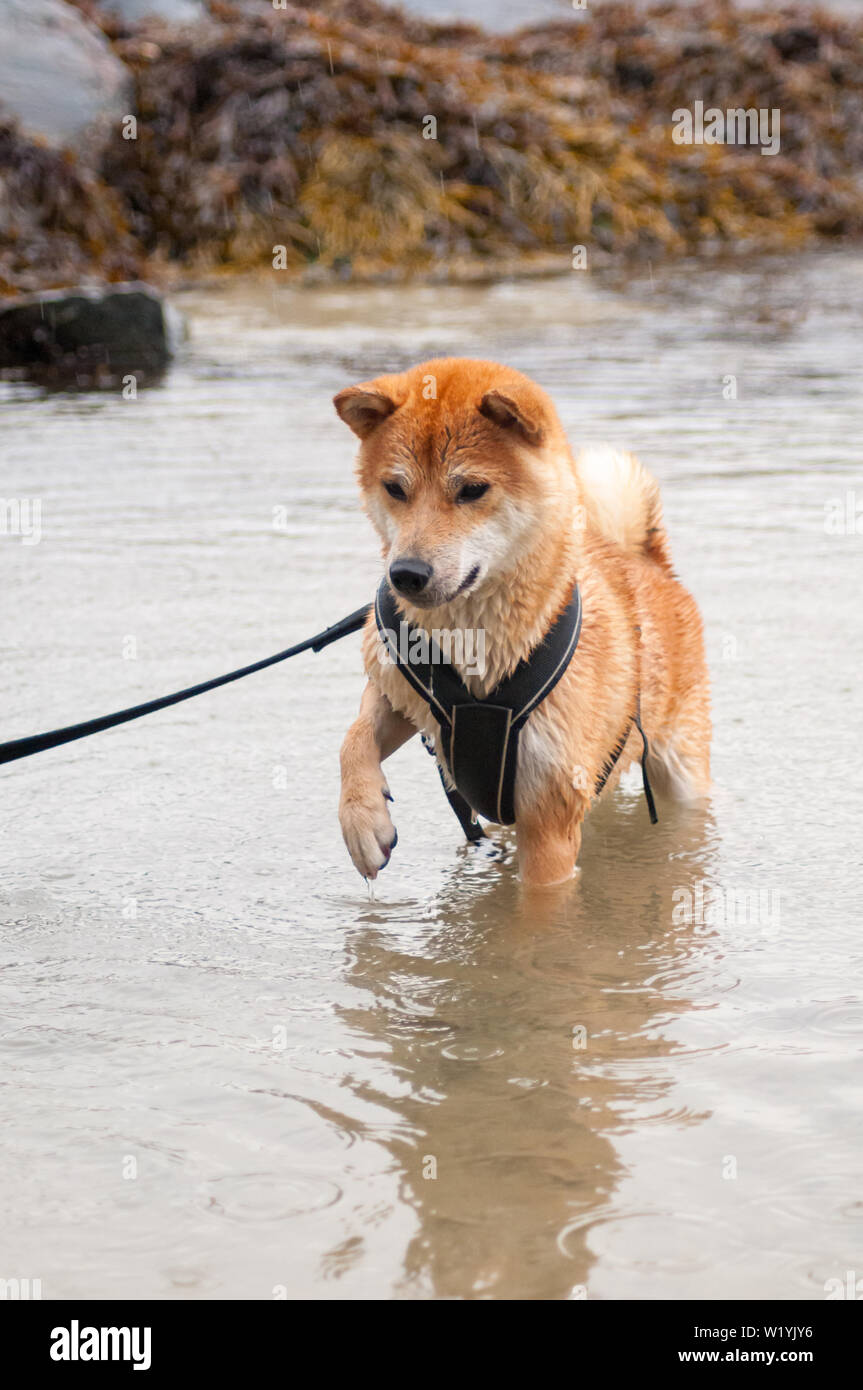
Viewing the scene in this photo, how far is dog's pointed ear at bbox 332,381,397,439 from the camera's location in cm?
346

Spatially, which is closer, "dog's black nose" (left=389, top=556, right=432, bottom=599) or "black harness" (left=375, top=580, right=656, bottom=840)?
"dog's black nose" (left=389, top=556, right=432, bottom=599)

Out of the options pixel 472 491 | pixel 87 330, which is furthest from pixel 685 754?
pixel 87 330

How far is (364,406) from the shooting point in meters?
3.50

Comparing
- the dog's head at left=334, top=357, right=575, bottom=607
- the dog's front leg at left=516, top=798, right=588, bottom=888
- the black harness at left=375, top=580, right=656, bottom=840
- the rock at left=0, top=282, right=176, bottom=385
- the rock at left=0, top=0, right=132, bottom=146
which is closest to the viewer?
the dog's head at left=334, top=357, right=575, bottom=607

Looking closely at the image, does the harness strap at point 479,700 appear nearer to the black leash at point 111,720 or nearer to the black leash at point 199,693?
the black leash at point 199,693

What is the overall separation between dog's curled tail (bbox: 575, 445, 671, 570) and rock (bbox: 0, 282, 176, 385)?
393 inches

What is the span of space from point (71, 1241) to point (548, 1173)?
830 millimetres

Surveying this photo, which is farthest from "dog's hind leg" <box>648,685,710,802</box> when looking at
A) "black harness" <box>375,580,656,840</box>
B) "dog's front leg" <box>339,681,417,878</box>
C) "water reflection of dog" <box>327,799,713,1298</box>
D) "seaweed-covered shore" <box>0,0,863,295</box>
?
"seaweed-covered shore" <box>0,0,863,295</box>

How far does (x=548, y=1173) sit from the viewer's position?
2613 millimetres

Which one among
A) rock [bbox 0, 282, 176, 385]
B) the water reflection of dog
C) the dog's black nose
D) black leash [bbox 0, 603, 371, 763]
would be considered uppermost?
rock [bbox 0, 282, 176, 385]

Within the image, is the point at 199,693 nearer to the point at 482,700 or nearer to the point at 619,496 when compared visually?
the point at 482,700

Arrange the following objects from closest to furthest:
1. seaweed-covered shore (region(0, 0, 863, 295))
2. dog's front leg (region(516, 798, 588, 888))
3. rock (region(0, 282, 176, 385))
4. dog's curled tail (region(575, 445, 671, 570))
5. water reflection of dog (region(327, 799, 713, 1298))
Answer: water reflection of dog (region(327, 799, 713, 1298)) < dog's front leg (region(516, 798, 588, 888)) < dog's curled tail (region(575, 445, 671, 570)) < rock (region(0, 282, 176, 385)) < seaweed-covered shore (region(0, 0, 863, 295))

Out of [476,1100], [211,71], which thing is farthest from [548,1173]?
[211,71]

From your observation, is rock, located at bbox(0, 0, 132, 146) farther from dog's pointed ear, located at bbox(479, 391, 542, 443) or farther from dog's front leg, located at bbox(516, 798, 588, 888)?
dog's front leg, located at bbox(516, 798, 588, 888)
